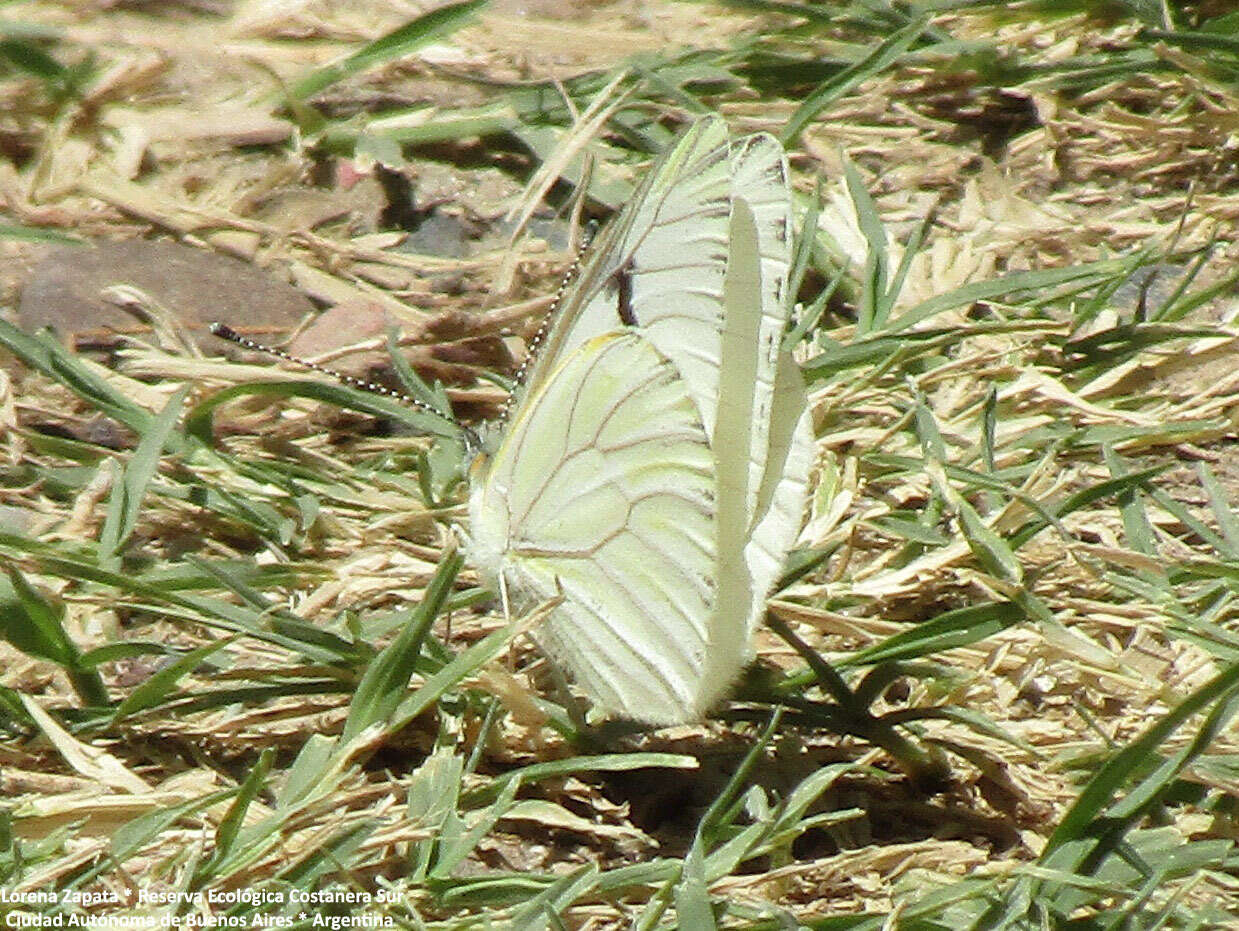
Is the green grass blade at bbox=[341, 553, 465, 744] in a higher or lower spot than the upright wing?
lower

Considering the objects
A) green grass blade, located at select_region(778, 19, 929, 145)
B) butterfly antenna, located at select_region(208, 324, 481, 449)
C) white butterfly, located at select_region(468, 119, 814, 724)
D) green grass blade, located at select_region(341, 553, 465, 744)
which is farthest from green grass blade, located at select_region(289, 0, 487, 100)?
green grass blade, located at select_region(341, 553, 465, 744)

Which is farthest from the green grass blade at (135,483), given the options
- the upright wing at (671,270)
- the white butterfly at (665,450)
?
the upright wing at (671,270)

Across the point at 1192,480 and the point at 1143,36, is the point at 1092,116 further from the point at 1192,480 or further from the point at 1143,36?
the point at 1192,480

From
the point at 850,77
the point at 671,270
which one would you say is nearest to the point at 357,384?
the point at 671,270

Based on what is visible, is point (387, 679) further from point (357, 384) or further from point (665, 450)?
point (357, 384)

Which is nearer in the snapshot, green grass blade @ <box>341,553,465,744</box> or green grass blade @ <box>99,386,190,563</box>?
green grass blade @ <box>341,553,465,744</box>

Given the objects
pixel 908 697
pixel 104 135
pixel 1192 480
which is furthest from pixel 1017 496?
pixel 104 135

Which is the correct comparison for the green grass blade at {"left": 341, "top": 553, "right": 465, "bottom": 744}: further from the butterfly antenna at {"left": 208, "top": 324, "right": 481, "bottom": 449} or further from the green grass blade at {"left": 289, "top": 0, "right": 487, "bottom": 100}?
the green grass blade at {"left": 289, "top": 0, "right": 487, "bottom": 100}

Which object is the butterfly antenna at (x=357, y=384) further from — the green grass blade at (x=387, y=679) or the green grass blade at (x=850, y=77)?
the green grass blade at (x=850, y=77)
